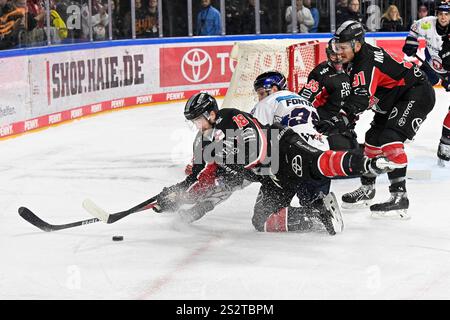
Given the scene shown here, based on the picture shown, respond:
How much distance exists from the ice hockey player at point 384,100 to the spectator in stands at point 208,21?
285 inches

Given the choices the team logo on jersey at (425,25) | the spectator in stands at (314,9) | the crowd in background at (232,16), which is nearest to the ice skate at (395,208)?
the team logo on jersey at (425,25)

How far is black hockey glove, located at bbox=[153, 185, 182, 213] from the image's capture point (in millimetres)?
4789

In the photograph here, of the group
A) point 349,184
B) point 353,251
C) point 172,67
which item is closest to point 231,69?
point 172,67

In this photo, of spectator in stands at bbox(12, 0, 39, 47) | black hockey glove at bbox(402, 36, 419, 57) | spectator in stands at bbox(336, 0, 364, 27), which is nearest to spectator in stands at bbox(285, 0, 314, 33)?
spectator in stands at bbox(336, 0, 364, 27)

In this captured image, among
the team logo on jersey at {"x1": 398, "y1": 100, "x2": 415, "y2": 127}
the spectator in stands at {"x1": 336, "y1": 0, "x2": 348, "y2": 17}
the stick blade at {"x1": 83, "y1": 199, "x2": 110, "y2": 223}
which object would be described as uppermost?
the spectator in stands at {"x1": 336, "y1": 0, "x2": 348, "y2": 17}

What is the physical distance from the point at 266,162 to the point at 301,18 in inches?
330

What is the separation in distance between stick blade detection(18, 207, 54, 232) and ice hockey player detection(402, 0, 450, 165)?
325cm

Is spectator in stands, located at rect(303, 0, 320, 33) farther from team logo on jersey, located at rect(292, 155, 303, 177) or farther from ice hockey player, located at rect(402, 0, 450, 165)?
team logo on jersey, located at rect(292, 155, 303, 177)

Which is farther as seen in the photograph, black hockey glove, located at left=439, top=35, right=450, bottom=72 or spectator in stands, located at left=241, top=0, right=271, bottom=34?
spectator in stands, located at left=241, top=0, right=271, bottom=34

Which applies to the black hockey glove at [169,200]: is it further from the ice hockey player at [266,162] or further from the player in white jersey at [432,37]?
the player in white jersey at [432,37]

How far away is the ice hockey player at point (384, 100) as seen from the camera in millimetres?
5176

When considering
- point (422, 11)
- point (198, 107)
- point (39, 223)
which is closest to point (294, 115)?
point (198, 107)
